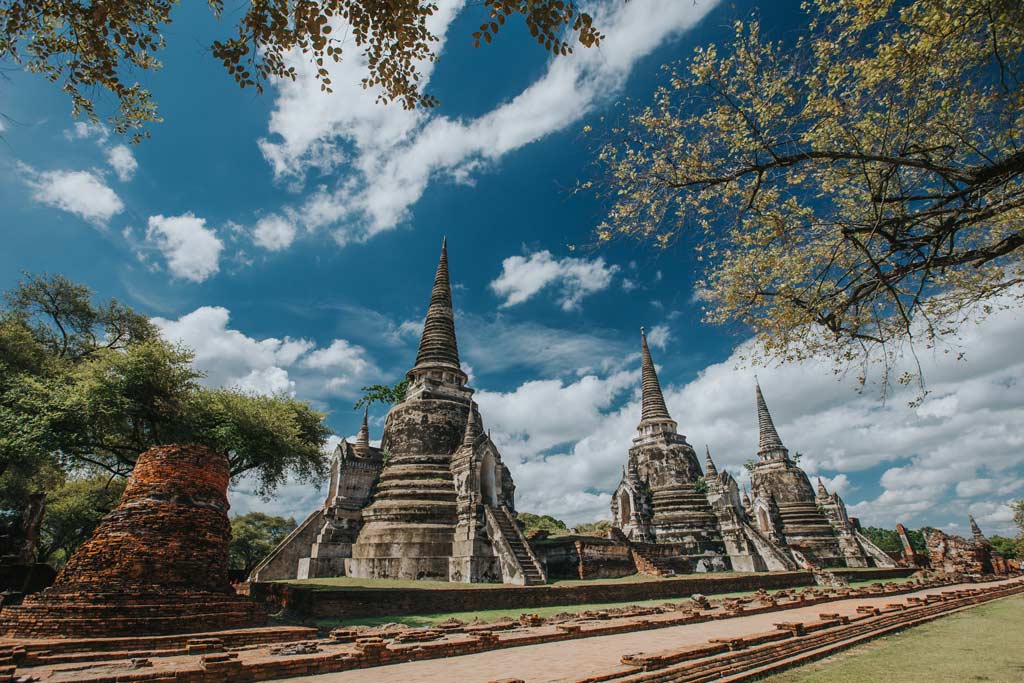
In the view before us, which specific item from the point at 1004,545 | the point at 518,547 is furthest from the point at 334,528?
the point at 1004,545

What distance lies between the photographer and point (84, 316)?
76.4ft

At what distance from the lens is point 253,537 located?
161ft

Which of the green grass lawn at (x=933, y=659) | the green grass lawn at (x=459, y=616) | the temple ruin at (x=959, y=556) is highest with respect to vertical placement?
the temple ruin at (x=959, y=556)

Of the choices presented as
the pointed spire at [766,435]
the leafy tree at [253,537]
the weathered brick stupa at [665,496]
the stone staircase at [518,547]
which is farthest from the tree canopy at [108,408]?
the pointed spire at [766,435]

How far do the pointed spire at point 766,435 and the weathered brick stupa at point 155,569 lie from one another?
38.8 metres

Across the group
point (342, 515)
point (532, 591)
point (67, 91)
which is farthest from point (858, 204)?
point (342, 515)

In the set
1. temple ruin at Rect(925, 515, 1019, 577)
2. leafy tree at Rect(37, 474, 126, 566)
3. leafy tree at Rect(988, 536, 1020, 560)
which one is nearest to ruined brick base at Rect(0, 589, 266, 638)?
leafy tree at Rect(37, 474, 126, 566)

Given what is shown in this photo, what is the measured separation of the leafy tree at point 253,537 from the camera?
4749 cm

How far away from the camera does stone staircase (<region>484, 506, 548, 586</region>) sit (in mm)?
17059

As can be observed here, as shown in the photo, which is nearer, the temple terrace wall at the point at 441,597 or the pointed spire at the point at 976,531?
the temple terrace wall at the point at 441,597

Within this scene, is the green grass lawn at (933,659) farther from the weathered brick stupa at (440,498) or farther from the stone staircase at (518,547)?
the weathered brick stupa at (440,498)

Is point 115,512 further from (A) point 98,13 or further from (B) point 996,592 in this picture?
(B) point 996,592

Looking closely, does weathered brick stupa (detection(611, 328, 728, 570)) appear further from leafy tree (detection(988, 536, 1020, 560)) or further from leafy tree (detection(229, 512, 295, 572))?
leafy tree (detection(988, 536, 1020, 560))

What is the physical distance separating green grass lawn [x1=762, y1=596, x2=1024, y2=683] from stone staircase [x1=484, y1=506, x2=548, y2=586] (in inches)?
386
